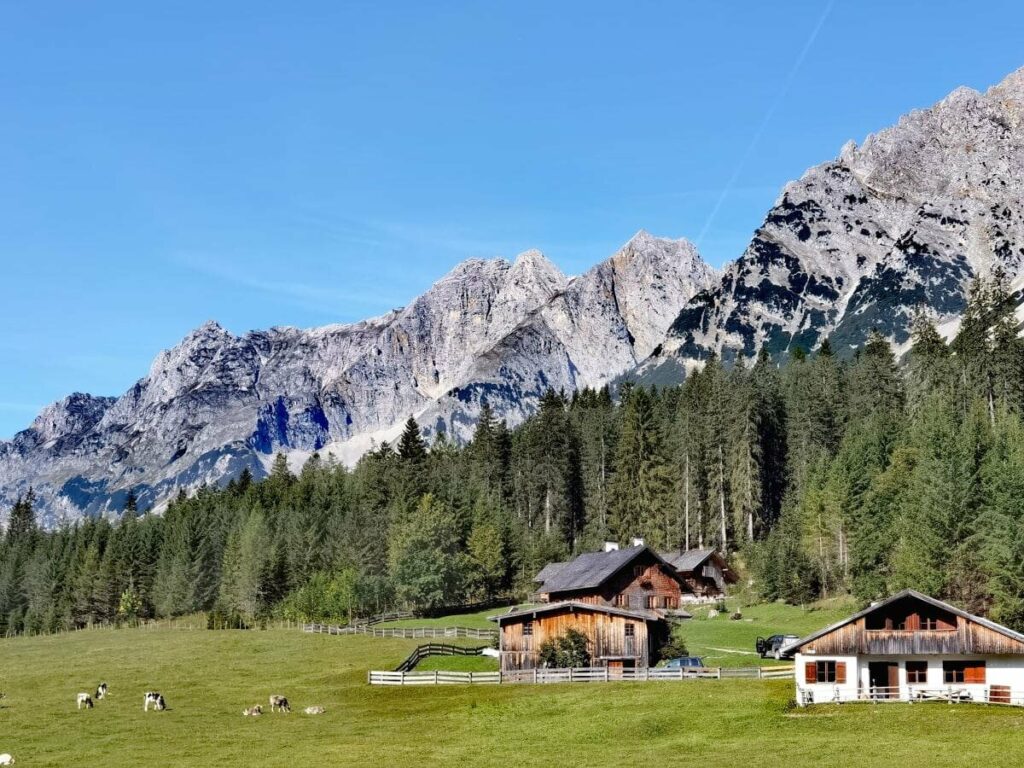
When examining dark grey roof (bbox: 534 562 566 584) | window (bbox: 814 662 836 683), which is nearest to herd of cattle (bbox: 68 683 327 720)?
window (bbox: 814 662 836 683)

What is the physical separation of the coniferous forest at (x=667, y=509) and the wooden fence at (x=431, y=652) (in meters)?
30.1

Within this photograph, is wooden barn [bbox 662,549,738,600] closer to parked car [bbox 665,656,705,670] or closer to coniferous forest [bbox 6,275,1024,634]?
coniferous forest [bbox 6,275,1024,634]

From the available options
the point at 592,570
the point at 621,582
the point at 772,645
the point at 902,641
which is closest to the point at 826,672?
the point at 902,641

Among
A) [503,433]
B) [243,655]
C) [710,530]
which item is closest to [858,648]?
[243,655]

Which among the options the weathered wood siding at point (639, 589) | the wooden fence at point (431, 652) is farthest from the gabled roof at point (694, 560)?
the wooden fence at point (431, 652)

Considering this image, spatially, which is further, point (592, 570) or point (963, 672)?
point (592, 570)

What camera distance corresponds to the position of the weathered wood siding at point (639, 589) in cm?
8775

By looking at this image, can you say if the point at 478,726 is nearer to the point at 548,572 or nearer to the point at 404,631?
the point at 404,631

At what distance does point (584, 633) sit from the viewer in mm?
71688

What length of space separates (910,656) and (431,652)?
110 feet

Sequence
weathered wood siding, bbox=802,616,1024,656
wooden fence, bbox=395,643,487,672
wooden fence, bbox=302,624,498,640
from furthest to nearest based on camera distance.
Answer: wooden fence, bbox=302,624,498,640, wooden fence, bbox=395,643,487,672, weathered wood siding, bbox=802,616,1024,656

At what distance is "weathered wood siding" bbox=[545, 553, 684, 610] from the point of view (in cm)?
8775

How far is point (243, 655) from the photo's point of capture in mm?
85750

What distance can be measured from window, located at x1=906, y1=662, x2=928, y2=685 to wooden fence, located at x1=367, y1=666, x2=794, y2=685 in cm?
677
